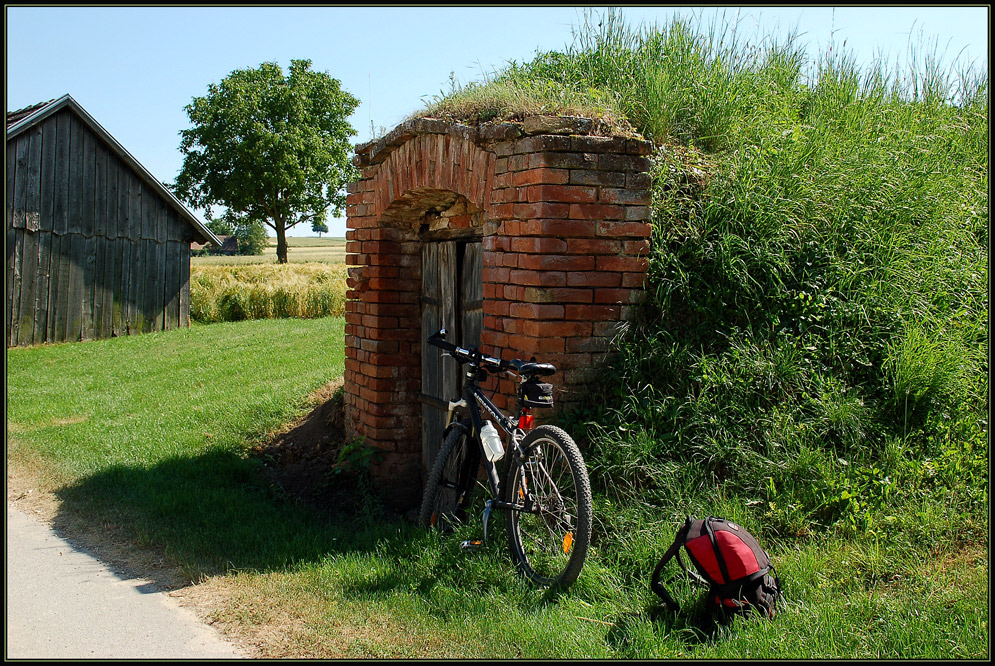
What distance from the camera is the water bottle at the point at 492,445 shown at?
4203 mm

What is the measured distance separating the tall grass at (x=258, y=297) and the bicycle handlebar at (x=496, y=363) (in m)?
17.2

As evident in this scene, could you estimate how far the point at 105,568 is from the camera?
4715mm

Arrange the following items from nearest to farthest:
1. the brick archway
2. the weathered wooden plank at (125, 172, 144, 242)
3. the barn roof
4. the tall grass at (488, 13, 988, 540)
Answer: the tall grass at (488, 13, 988, 540), the brick archway, the barn roof, the weathered wooden plank at (125, 172, 144, 242)

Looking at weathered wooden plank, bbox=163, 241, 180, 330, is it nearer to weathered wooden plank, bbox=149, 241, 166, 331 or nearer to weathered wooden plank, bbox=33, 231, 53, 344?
weathered wooden plank, bbox=149, 241, 166, 331

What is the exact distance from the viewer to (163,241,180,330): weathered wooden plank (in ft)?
62.8

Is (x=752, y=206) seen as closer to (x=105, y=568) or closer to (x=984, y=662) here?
(x=984, y=662)

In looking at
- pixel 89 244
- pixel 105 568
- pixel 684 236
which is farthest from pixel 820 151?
pixel 89 244

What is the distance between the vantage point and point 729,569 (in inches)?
125

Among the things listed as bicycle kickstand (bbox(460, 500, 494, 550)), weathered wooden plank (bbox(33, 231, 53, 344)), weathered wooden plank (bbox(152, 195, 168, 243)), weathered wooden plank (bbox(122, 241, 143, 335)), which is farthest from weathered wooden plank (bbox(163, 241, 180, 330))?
bicycle kickstand (bbox(460, 500, 494, 550))

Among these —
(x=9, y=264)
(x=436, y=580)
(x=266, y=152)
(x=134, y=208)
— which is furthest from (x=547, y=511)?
(x=266, y=152)

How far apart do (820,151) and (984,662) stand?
3.47m

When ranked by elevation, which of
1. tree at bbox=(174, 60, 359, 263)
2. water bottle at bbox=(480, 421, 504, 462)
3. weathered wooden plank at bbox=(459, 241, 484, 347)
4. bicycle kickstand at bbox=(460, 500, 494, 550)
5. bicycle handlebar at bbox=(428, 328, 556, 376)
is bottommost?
bicycle kickstand at bbox=(460, 500, 494, 550)

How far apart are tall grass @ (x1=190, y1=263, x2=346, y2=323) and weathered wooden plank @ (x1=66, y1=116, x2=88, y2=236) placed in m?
4.50

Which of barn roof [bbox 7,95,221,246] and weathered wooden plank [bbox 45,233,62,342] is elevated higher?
barn roof [bbox 7,95,221,246]
